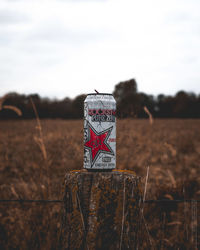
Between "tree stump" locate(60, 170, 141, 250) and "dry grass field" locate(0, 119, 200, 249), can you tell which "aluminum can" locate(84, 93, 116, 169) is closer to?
"tree stump" locate(60, 170, 141, 250)

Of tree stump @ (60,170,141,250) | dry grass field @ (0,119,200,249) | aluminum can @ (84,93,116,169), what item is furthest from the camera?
dry grass field @ (0,119,200,249)

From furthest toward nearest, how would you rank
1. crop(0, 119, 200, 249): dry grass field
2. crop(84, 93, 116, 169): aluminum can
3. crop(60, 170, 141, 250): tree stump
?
crop(0, 119, 200, 249): dry grass field → crop(84, 93, 116, 169): aluminum can → crop(60, 170, 141, 250): tree stump

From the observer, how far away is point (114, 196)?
1.28m

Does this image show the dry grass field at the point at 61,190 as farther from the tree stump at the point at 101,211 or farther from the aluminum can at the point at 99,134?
the aluminum can at the point at 99,134

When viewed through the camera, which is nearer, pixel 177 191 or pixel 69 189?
pixel 69 189

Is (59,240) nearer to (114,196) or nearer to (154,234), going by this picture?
(114,196)

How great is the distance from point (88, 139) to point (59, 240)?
1.76 ft

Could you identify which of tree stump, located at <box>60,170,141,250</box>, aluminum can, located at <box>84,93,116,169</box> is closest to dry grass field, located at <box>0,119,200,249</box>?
tree stump, located at <box>60,170,141,250</box>

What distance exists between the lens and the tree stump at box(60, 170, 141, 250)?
1.26 metres

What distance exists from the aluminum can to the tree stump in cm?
12

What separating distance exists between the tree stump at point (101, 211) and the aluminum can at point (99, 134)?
0.39 feet

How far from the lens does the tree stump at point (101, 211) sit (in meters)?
1.26

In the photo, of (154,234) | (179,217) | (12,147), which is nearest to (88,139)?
(154,234)

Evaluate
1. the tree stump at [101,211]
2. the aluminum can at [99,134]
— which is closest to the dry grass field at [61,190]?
the tree stump at [101,211]
